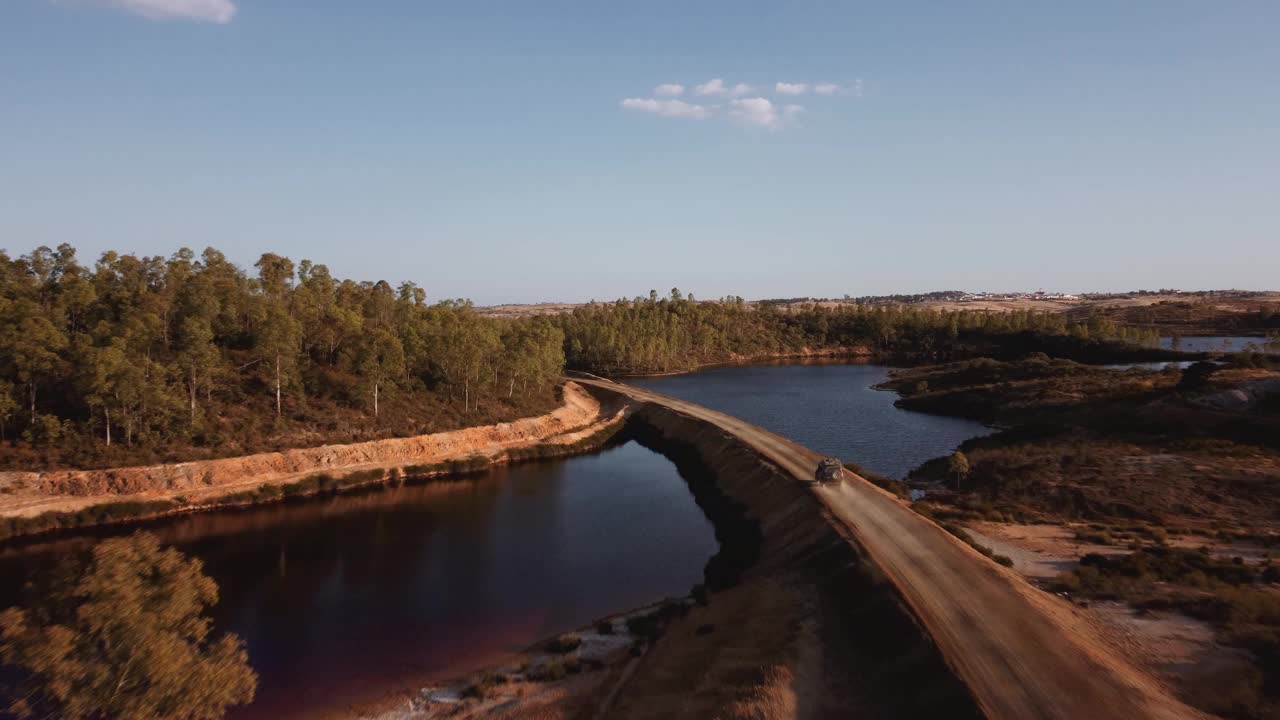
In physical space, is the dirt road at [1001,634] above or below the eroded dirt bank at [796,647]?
above

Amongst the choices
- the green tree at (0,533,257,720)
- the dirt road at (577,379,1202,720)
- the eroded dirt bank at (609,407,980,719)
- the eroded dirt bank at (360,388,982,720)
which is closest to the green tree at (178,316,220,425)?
the green tree at (0,533,257,720)

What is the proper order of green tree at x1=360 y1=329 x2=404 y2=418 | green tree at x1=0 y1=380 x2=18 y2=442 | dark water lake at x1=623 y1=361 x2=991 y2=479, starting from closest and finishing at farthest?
green tree at x1=0 y1=380 x2=18 y2=442
green tree at x1=360 y1=329 x2=404 y2=418
dark water lake at x1=623 y1=361 x2=991 y2=479

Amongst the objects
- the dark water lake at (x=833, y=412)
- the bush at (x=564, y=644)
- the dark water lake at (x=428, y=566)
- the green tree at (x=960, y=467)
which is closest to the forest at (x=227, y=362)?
the dark water lake at (x=428, y=566)

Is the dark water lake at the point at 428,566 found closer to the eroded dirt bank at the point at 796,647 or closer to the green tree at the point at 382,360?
the eroded dirt bank at the point at 796,647

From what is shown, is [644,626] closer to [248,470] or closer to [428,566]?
[428,566]

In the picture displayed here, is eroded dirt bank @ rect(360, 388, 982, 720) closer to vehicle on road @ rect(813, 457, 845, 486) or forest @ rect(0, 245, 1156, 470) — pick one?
vehicle on road @ rect(813, 457, 845, 486)

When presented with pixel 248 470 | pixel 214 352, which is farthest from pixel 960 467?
pixel 214 352
